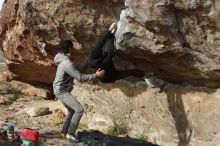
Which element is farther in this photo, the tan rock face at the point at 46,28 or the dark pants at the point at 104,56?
the tan rock face at the point at 46,28

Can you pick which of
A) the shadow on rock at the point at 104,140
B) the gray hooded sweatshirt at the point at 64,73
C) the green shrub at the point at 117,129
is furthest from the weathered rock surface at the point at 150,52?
the shadow on rock at the point at 104,140

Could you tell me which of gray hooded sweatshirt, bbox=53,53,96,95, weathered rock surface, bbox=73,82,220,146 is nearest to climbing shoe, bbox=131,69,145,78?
weathered rock surface, bbox=73,82,220,146

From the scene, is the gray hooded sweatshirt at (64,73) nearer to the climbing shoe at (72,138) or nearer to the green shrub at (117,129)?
the climbing shoe at (72,138)

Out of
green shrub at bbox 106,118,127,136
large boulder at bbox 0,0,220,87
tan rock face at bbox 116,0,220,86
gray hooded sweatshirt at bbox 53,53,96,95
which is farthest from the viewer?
green shrub at bbox 106,118,127,136

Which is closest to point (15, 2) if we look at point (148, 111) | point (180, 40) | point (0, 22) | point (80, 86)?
point (0, 22)

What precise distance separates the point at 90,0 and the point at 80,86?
333cm

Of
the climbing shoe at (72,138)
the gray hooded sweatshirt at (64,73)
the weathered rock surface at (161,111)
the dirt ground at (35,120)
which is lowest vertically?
the dirt ground at (35,120)

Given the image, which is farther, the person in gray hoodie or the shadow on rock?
the person in gray hoodie

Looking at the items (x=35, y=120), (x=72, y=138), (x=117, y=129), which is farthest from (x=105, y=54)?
(x=35, y=120)

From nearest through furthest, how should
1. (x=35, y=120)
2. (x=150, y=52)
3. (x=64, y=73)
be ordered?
(x=150, y=52) < (x=64, y=73) < (x=35, y=120)

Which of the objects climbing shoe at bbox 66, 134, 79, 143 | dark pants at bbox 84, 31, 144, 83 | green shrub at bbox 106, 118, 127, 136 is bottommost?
green shrub at bbox 106, 118, 127, 136

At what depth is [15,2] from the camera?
1130 cm

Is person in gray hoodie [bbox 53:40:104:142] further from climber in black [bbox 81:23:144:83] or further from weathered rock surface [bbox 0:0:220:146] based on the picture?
weathered rock surface [bbox 0:0:220:146]

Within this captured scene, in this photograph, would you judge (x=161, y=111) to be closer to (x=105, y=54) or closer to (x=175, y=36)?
(x=105, y=54)
